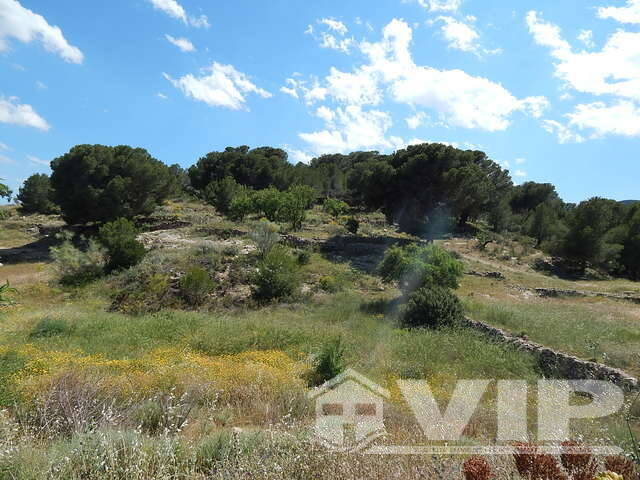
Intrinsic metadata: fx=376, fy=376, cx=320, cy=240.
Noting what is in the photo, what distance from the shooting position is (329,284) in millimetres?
16688

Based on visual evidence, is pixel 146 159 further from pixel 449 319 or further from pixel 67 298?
pixel 449 319

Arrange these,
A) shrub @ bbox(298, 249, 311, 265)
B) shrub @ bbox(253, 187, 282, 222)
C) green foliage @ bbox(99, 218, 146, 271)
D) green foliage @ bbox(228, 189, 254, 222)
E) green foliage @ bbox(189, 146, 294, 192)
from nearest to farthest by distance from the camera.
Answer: green foliage @ bbox(99, 218, 146, 271), shrub @ bbox(298, 249, 311, 265), shrub @ bbox(253, 187, 282, 222), green foliage @ bbox(228, 189, 254, 222), green foliage @ bbox(189, 146, 294, 192)

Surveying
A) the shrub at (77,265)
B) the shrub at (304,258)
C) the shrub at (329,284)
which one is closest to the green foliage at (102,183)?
the shrub at (77,265)

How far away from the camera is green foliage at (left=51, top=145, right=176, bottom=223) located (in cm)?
2777

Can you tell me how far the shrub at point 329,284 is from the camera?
16.5m

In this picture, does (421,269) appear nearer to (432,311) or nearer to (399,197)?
(432,311)

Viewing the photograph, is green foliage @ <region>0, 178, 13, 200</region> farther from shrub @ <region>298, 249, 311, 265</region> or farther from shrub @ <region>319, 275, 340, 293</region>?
shrub @ <region>298, 249, 311, 265</region>

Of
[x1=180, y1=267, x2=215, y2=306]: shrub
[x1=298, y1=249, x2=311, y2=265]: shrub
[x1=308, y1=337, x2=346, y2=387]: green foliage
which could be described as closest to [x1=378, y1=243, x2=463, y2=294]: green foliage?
[x1=298, y1=249, x2=311, y2=265]: shrub

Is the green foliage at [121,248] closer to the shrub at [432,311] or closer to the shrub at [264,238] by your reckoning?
the shrub at [264,238]

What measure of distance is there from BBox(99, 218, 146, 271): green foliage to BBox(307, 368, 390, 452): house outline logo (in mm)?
15657

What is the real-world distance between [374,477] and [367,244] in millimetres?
23757

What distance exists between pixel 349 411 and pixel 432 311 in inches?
274
